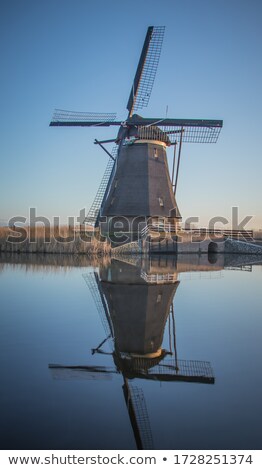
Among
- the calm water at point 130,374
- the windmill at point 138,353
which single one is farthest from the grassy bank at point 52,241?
the calm water at point 130,374

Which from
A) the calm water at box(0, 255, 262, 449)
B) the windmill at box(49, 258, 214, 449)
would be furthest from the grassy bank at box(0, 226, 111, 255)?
the calm water at box(0, 255, 262, 449)

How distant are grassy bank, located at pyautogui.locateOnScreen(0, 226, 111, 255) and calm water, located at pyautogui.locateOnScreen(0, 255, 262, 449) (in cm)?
1385

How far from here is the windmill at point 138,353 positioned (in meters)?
3.22

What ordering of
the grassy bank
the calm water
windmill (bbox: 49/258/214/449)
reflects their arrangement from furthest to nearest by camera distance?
the grassy bank, windmill (bbox: 49/258/214/449), the calm water

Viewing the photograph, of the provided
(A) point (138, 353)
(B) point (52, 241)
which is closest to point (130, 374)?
(A) point (138, 353)

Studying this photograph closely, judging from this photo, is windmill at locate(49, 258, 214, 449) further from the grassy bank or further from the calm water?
the grassy bank

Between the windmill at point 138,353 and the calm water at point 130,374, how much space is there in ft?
0.04

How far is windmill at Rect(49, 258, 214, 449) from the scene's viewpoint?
3225mm

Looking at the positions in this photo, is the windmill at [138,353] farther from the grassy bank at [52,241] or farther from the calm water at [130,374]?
the grassy bank at [52,241]

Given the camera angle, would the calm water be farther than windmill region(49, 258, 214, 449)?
No

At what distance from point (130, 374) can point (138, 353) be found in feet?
2.17

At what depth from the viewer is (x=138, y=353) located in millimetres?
4469

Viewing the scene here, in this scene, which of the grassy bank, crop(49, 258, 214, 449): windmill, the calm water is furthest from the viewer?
the grassy bank
